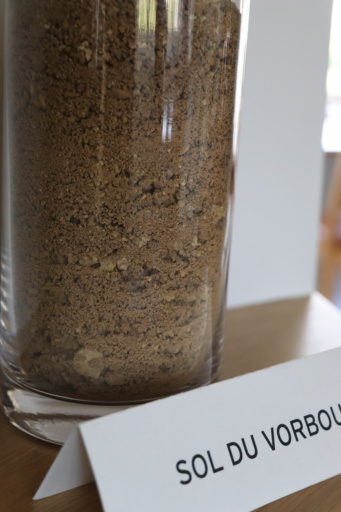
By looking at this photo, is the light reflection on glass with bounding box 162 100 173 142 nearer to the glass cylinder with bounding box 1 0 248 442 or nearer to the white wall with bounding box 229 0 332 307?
the glass cylinder with bounding box 1 0 248 442

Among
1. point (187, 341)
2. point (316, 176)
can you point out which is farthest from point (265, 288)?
point (187, 341)

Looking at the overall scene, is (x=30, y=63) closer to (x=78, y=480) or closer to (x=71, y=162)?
(x=71, y=162)

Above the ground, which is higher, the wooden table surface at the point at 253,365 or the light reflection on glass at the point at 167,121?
the light reflection on glass at the point at 167,121

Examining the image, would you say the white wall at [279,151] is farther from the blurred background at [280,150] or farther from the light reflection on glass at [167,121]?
the light reflection on glass at [167,121]

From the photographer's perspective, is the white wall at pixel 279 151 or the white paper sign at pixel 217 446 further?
the white wall at pixel 279 151

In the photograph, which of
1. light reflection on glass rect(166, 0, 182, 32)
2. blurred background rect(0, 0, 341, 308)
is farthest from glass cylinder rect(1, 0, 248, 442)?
blurred background rect(0, 0, 341, 308)

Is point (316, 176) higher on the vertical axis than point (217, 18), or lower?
lower

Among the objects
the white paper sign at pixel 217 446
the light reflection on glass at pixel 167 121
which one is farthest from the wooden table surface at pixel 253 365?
the light reflection on glass at pixel 167 121
